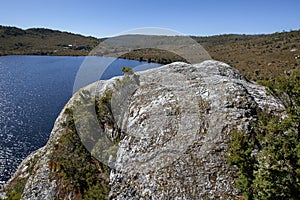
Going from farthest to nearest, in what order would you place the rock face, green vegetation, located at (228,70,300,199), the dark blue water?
the dark blue water → the rock face → green vegetation, located at (228,70,300,199)

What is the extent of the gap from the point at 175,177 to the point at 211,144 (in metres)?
2.20

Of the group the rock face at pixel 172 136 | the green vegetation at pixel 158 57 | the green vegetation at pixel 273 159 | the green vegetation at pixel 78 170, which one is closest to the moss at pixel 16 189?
the rock face at pixel 172 136

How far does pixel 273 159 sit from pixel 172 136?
4.37m

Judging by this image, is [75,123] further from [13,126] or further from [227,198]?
[13,126]

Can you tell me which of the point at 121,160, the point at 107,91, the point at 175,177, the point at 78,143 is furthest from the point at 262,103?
the point at 78,143

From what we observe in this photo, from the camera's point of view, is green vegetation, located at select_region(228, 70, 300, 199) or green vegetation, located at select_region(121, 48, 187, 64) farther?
green vegetation, located at select_region(121, 48, 187, 64)

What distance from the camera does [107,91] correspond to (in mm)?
17250

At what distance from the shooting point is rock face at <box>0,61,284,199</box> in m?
9.21

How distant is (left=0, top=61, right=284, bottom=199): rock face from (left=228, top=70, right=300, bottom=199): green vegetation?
804mm

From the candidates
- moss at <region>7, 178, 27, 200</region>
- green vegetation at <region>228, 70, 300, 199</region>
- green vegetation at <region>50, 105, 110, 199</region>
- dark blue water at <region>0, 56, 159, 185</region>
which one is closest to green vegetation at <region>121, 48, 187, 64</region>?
dark blue water at <region>0, 56, 159, 185</region>

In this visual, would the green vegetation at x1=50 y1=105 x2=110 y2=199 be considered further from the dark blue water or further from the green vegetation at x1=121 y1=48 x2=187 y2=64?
the green vegetation at x1=121 y1=48 x2=187 y2=64

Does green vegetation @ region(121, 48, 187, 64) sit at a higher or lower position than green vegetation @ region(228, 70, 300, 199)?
higher

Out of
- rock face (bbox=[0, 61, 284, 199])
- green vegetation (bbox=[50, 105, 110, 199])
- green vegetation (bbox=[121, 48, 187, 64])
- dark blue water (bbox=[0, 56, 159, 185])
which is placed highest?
green vegetation (bbox=[121, 48, 187, 64])

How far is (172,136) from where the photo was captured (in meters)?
10.7
